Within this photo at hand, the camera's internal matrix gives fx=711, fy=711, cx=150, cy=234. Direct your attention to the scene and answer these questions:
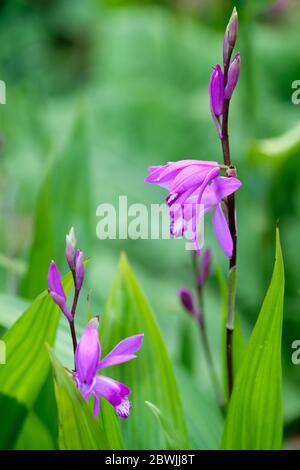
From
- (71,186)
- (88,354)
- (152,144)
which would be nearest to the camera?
(88,354)

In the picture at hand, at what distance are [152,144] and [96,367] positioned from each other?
4.51 ft

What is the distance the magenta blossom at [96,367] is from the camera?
1.98ft

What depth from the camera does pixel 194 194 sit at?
24.7 inches

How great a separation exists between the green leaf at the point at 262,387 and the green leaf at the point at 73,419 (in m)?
0.14

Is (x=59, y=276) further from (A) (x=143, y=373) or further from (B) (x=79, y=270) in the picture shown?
(A) (x=143, y=373)

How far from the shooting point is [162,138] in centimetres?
192

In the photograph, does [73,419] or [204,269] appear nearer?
[73,419]

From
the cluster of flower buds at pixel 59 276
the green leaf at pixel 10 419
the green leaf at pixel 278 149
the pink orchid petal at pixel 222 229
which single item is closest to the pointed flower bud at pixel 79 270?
the cluster of flower buds at pixel 59 276

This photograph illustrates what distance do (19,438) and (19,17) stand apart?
1663mm

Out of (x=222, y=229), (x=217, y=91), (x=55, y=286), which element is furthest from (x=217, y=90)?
(x=55, y=286)

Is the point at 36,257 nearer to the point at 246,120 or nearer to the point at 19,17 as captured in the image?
the point at 246,120

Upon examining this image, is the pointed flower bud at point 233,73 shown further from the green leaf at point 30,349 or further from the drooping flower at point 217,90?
the green leaf at point 30,349

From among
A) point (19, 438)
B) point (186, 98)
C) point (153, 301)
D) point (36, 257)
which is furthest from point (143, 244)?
point (19, 438)

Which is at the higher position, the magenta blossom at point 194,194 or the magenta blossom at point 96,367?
the magenta blossom at point 194,194
